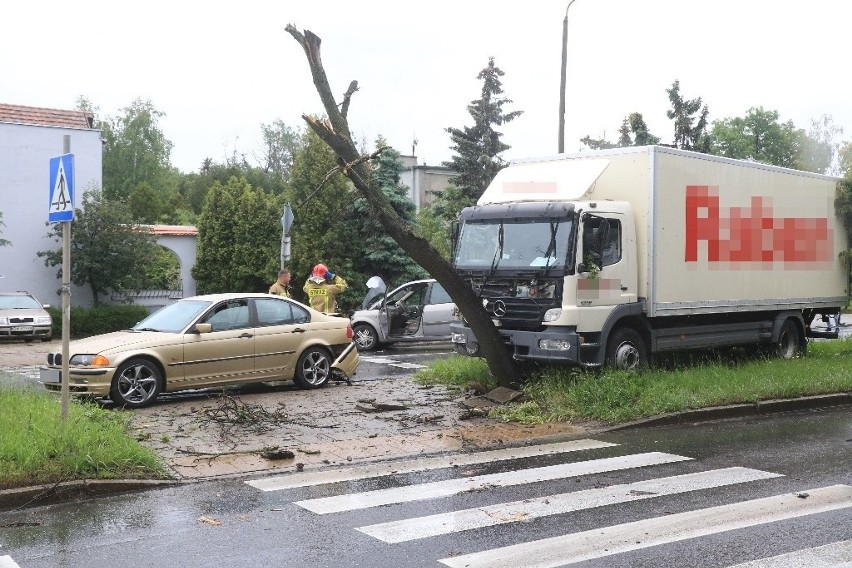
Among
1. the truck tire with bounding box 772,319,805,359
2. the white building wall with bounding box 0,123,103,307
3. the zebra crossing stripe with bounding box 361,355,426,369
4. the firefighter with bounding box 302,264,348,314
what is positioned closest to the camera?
the truck tire with bounding box 772,319,805,359

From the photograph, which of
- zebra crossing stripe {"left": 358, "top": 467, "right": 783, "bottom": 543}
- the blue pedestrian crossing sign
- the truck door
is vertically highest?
the blue pedestrian crossing sign

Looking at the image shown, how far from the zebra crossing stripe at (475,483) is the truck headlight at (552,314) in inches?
125

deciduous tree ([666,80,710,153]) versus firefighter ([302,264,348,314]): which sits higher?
deciduous tree ([666,80,710,153])

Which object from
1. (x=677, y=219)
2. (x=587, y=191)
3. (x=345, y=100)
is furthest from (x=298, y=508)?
(x=677, y=219)

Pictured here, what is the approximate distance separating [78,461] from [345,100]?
17.0 feet

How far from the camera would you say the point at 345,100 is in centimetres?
1088

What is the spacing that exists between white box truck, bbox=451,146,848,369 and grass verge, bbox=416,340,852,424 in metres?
0.51

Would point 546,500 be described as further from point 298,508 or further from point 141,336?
point 141,336

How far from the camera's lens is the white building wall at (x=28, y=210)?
28.4m

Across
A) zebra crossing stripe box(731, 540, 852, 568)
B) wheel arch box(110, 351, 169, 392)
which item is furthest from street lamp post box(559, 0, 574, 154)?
zebra crossing stripe box(731, 540, 852, 568)

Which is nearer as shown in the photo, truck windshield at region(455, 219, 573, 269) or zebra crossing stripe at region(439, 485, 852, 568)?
zebra crossing stripe at region(439, 485, 852, 568)

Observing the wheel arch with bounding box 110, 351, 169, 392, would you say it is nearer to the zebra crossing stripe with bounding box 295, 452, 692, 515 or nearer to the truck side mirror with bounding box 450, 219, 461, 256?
the truck side mirror with bounding box 450, 219, 461, 256

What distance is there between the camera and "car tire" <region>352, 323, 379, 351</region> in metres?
20.9

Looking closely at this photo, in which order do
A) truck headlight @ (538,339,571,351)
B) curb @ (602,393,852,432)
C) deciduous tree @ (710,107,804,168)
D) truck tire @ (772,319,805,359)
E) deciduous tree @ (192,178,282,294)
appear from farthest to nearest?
deciduous tree @ (710,107,804,168) < deciduous tree @ (192,178,282,294) < truck tire @ (772,319,805,359) < truck headlight @ (538,339,571,351) < curb @ (602,393,852,432)
